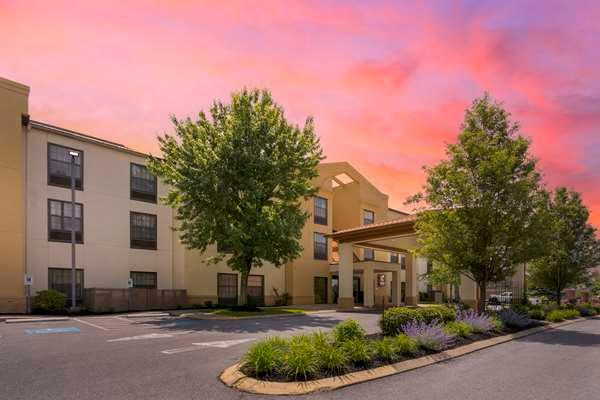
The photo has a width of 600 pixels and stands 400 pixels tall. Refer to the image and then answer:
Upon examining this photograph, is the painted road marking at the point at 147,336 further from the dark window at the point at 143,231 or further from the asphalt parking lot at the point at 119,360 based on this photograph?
the dark window at the point at 143,231

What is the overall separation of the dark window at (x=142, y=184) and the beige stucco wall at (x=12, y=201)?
7818 mm

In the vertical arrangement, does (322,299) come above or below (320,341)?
below

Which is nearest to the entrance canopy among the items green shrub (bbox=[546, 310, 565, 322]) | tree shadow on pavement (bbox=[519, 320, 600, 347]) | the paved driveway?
green shrub (bbox=[546, 310, 565, 322])

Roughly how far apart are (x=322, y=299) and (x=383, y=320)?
3286cm

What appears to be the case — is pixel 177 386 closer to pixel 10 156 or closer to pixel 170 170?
pixel 170 170

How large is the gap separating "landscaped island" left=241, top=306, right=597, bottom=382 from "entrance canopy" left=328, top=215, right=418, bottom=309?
15.9 metres

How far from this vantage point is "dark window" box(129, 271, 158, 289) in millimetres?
34928

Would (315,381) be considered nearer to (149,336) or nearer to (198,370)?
(198,370)

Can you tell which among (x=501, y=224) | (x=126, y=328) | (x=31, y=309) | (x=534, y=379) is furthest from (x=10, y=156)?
(x=534, y=379)

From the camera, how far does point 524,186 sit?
69.4 feet

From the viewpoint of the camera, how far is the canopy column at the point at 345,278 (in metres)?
37.7

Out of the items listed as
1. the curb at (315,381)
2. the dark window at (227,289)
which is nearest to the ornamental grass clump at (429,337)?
the curb at (315,381)

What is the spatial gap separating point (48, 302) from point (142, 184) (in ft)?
37.2

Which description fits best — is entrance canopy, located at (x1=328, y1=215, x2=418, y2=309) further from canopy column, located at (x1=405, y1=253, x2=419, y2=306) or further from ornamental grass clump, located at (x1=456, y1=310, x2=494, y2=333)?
ornamental grass clump, located at (x1=456, y1=310, x2=494, y2=333)
